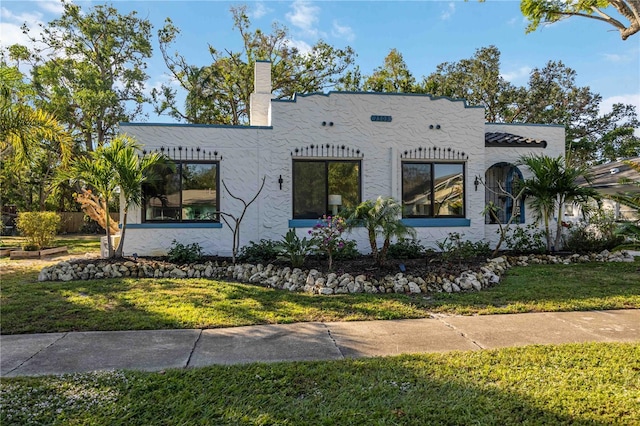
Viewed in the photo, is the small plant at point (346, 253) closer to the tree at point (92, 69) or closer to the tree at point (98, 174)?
the tree at point (98, 174)

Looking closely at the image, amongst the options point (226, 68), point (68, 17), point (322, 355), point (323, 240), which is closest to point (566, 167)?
point (323, 240)

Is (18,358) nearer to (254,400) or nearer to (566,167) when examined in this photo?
(254,400)

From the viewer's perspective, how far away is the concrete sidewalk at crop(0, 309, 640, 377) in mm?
3879

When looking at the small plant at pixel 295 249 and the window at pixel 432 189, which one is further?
the window at pixel 432 189

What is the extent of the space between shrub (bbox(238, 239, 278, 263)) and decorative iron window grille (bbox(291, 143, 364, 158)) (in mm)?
2620

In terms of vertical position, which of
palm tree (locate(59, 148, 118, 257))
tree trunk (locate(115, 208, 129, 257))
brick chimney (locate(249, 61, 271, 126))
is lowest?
tree trunk (locate(115, 208, 129, 257))

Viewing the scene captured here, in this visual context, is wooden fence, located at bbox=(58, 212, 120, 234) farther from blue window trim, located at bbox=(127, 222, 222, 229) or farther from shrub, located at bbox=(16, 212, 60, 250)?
blue window trim, located at bbox=(127, 222, 222, 229)

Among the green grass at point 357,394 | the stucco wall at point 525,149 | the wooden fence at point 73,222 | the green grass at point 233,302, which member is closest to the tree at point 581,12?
the stucco wall at point 525,149

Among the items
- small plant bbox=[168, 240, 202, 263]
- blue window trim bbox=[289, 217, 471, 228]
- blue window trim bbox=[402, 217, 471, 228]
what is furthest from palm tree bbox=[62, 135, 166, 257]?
blue window trim bbox=[402, 217, 471, 228]

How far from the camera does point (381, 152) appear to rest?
10.5 metres

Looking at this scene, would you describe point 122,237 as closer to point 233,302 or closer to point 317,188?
point 233,302

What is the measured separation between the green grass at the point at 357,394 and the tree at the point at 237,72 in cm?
2148

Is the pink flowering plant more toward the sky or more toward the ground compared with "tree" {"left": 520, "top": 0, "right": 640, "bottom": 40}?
more toward the ground

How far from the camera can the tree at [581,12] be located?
9797 mm
